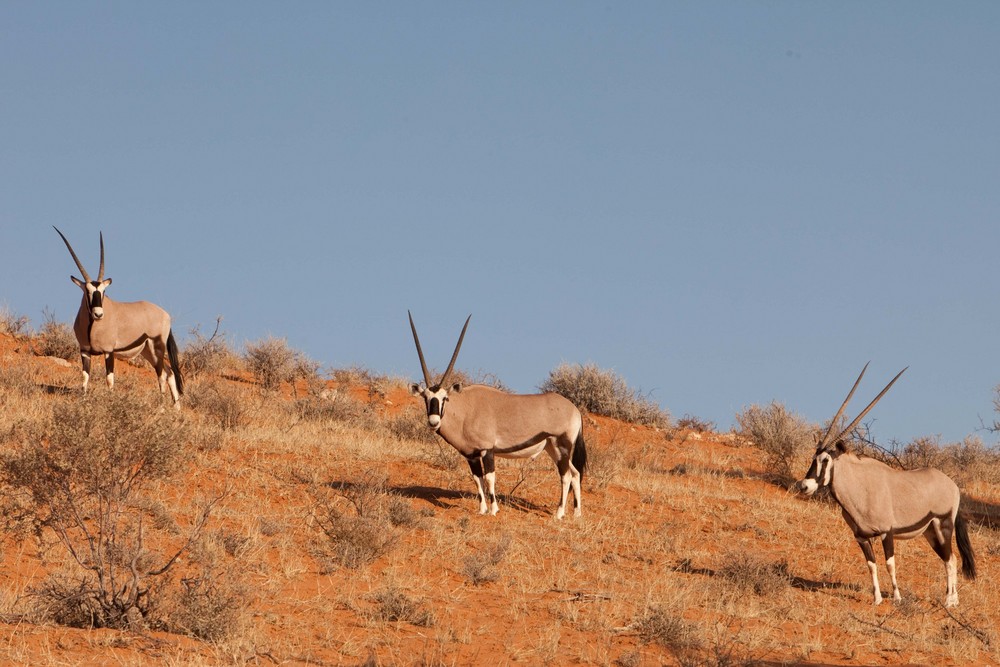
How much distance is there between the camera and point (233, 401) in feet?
62.3

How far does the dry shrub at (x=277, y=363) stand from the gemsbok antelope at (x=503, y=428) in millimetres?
11978

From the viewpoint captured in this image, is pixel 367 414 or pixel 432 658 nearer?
pixel 432 658

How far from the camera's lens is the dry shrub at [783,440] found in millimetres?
22625

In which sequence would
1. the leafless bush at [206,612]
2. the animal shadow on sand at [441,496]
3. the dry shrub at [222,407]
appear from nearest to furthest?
the leafless bush at [206,612] < the animal shadow on sand at [441,496] < the dry shrub at [222,407]

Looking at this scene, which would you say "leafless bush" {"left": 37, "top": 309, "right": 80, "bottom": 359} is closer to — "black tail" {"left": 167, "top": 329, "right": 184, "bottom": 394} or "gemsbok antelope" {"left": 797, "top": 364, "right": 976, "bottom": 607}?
"black tail" {"left": 167, "top": 329, "right": 184, "bottom": 394}

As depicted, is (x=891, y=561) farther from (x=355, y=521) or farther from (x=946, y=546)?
(x=355, y=521)

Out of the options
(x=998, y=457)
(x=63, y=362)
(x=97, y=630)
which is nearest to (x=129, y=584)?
(x=97, y=630)

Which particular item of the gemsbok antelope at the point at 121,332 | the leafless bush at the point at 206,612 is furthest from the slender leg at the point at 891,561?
the gemsbok antelope at the point at 121,332

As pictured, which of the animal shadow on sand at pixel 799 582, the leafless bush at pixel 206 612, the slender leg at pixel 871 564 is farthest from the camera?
the animal shadow on sand at pixel 799 582

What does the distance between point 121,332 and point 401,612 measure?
11.9 m

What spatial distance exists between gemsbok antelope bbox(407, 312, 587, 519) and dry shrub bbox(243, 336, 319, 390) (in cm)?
1198

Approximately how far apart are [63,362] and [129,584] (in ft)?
51.4

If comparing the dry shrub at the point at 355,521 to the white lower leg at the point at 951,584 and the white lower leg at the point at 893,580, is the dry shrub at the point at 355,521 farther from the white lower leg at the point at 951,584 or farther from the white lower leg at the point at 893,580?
the white lower leg at the point at 951,584

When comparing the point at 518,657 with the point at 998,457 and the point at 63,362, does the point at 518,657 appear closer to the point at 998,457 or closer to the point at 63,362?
the point at 63,362
